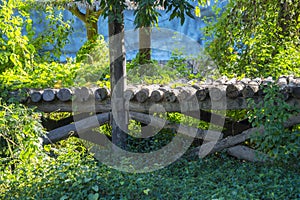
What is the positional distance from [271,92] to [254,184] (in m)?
1.02

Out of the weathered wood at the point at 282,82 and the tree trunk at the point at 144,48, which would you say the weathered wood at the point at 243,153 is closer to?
the weathered wood at the point at 282,82

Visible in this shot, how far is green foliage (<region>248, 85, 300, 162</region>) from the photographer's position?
4621 mm

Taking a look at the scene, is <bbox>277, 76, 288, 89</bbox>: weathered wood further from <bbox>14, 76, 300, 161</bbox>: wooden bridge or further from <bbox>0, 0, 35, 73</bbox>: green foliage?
<bbox>0, 0, 35, 73</bbox>: green foliage

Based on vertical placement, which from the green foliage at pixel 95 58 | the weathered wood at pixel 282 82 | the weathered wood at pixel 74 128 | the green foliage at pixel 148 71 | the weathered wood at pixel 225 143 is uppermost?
the green foliage at pixel 95 58

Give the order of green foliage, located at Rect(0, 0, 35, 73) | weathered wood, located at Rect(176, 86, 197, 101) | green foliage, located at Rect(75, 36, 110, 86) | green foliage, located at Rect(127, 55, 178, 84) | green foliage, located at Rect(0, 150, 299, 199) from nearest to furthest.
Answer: green foliage, located at Rect(0, 150, 299, 199)
weathered wood, located at Rect(176, 86, 197, 101)
green foliage, located at Rect(0, 0, 35, 73)
green foliage, located at Rect(127, 55, 178, 84)
green foliage, located at Rect(75, 36, 110, 86)

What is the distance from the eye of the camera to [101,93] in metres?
5.64

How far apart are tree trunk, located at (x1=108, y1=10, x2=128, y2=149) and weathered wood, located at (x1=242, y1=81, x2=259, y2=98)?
4.55 feet

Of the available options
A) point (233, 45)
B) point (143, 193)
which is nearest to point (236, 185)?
point (143, 193)

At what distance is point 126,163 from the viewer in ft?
15.9

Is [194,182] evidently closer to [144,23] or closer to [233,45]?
[144,23]

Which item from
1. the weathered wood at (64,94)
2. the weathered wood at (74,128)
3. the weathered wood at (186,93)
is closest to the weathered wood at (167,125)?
the weathered wood at (74,128)

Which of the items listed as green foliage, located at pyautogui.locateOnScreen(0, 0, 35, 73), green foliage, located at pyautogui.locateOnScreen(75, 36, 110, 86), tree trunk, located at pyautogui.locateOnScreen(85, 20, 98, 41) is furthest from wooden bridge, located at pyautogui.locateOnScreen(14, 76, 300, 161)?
tree trunk, located at pyautogui.locateOnScreen(85, 20, 98, 41)

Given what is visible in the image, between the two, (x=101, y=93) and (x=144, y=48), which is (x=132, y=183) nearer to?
(x=101, y=93)

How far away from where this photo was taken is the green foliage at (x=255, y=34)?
7880 mm
